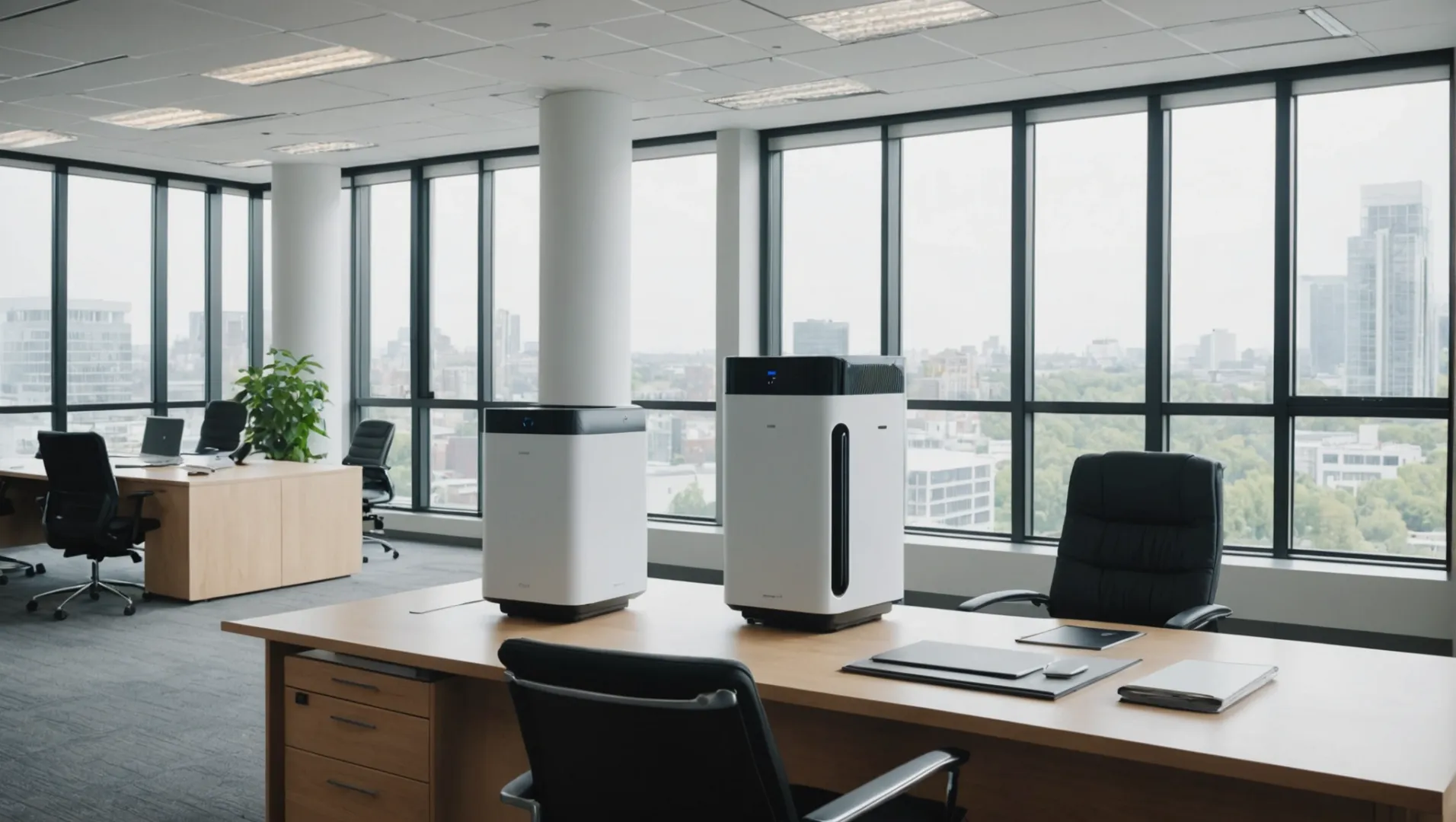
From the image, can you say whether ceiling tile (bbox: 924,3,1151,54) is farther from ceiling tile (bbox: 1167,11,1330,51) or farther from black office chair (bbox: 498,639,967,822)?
black office chair (bbox: 498,639,967,822)

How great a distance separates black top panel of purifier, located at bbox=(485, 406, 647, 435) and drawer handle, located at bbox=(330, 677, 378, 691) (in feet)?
2.18

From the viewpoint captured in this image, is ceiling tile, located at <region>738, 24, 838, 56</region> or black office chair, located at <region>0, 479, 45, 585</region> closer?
ceiling tile, located at <region>738, 24, 838, 56</region>

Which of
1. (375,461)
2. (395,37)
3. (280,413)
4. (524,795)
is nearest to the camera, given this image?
(524,795)

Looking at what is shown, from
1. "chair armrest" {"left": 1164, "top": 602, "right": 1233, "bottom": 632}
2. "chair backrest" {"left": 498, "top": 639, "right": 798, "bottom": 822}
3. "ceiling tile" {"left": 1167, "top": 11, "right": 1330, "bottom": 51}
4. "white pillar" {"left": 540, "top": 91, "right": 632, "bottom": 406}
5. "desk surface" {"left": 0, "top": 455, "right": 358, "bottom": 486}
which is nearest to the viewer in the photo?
"chair backrest" {"left": 498, "top": 639, "right": 798, "bottom": 822}

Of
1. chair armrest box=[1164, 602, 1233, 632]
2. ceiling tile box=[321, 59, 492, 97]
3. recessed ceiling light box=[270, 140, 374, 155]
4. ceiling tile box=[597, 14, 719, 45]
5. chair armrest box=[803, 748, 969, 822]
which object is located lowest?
chair armrest box=[803, 748, 969, 822]

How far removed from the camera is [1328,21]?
17.6 feet

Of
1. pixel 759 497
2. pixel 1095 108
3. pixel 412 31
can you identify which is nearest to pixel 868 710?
pixel 759 497

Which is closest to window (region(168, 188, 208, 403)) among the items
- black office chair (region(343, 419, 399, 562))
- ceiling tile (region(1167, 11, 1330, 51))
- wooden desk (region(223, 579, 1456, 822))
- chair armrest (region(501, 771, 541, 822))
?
black office chair (region(343, 419, 399, 562))

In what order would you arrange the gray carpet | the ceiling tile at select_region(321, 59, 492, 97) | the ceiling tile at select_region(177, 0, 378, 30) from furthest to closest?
the ceiling tile at select_region(321, 59, 492, 97) → the ceiling tile at select_region(177, 0, 378, 30) → the gray carpet

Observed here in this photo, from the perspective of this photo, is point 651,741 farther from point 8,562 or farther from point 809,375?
point 8,562

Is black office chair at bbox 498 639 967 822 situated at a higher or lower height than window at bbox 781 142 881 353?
lower

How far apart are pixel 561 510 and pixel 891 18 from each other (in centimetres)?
337

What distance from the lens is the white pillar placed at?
6.95 m

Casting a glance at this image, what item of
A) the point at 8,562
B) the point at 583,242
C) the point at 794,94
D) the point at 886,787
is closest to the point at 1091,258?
the point at 794,94
